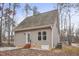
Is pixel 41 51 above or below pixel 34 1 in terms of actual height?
below

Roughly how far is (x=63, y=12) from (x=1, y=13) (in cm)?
88

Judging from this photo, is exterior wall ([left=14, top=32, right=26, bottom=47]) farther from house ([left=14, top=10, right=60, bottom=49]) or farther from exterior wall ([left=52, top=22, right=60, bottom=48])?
exterior wall ([left=52, top=22, right=60, bottom=48])

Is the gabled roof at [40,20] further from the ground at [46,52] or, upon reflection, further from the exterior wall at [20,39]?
the ground at [46,52]

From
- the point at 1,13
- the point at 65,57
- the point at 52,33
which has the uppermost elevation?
the point at 1,13

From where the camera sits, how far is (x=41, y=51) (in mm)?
4688

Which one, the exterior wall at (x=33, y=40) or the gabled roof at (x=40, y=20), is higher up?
the gabled roof at (x=40, y=20)

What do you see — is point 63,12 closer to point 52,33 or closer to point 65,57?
point 52,33

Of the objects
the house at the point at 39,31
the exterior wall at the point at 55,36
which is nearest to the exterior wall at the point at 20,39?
the house at the point at 39,31

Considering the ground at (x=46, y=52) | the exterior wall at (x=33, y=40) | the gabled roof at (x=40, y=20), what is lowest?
the ground at (x=46, y=52)

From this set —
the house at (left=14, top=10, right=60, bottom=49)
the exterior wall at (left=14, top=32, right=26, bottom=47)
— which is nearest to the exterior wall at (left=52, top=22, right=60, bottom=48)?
the house at (left=14, top=10, right=60, bottom=49)

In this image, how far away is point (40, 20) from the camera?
4.71 metres

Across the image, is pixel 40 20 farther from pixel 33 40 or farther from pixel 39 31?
pixel 33 40

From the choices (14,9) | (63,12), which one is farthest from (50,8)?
(14,9)

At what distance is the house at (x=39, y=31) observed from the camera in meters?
4.66
